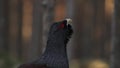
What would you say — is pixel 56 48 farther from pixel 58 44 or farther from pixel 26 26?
pixel 26 26

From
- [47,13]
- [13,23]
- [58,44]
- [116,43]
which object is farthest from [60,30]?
[13,23]

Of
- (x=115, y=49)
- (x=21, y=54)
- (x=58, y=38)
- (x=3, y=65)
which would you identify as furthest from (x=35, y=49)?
(x=58, y=38)

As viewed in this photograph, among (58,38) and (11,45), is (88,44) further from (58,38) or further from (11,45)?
(58,38)

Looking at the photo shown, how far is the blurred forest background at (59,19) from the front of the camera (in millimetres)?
8367

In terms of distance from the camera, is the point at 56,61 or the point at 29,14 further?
the point at 29,14

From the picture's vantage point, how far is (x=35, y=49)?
8422mm

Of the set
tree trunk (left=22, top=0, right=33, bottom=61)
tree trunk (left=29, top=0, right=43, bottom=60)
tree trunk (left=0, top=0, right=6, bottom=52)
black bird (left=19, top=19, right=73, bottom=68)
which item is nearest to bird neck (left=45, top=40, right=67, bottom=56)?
black bird (left=19, top=19, right=73, bottom=68)

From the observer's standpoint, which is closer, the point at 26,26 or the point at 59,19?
the point at 59,19

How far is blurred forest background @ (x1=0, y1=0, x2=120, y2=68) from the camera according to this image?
8367mm

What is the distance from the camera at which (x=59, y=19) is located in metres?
7.92

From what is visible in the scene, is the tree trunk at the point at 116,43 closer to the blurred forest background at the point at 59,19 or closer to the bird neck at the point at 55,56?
the bird neck at the point at 55,56

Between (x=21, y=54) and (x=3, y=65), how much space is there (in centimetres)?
100

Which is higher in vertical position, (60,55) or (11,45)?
(60,55)

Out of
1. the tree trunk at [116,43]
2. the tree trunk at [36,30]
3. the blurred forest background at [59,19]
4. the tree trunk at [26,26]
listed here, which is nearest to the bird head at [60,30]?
the tree trunk at [116,43]
